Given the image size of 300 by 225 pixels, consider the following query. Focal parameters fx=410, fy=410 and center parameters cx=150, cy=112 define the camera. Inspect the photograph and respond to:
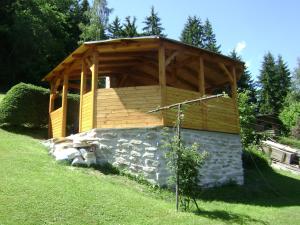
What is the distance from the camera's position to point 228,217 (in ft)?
35.0

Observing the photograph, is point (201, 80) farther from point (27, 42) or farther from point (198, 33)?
point (198, 33)

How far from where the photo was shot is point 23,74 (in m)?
35.0

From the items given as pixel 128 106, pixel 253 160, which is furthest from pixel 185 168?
pixel 253 160

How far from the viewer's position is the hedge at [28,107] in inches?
706

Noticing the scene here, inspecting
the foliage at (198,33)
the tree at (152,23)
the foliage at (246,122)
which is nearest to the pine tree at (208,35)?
the foliage at (198,33)

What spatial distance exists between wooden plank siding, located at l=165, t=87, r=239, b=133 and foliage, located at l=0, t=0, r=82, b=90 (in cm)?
2268

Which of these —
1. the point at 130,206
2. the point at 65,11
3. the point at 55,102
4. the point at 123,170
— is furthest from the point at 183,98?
the point at 65,11

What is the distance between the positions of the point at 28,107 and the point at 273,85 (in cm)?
3951

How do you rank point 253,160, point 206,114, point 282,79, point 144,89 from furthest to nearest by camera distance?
point 282,79 → point 253,160 → point 206,114 → point 144,89

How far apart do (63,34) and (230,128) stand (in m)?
28.7

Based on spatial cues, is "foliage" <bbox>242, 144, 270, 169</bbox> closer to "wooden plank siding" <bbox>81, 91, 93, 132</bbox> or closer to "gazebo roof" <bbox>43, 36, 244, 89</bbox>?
Result: "gazebo roof" <bbox>43, 36, 244, 89</bbox>

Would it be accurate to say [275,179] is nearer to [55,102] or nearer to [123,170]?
[123,170]

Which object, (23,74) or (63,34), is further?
(63,34)

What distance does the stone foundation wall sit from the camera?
12.9 metres
